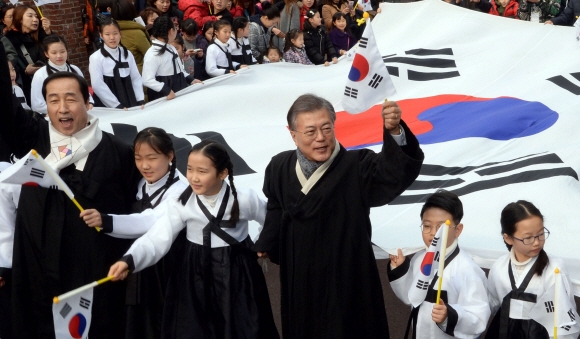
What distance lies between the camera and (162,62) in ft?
24.3

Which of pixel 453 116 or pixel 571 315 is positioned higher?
pixel 453 116

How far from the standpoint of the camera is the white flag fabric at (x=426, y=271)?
9.97 ft

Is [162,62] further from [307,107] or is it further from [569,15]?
[569,15]

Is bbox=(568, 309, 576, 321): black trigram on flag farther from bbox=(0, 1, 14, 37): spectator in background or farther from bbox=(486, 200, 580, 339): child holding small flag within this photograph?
bbox=(0, 1, 14, 37): spectator in background

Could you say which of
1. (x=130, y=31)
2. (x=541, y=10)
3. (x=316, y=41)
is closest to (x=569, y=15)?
(x=541, y=10)

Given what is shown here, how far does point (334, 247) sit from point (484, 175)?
198cm

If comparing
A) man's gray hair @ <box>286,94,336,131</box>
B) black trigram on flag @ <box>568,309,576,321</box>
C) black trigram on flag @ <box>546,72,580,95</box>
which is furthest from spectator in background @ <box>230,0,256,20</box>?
black trigram on flag @ <box>568,309,576,321</box>

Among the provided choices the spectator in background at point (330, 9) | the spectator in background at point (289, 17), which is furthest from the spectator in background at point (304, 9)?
the spectator in background at point (330, 9)

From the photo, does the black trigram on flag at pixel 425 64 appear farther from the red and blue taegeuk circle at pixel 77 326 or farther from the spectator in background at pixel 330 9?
the red and blue taegeuk circle at pixel 77 326

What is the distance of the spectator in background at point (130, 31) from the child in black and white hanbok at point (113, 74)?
104cm

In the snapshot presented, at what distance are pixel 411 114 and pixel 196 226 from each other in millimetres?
2975

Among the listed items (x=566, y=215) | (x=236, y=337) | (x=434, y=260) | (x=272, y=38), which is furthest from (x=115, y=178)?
(x=272, y=38)

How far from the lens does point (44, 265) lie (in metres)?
3.52

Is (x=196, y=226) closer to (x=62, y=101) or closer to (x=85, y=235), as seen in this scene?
(x=85, y=235)
